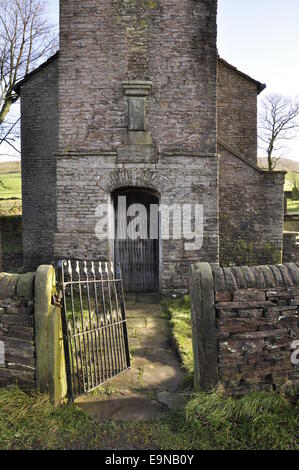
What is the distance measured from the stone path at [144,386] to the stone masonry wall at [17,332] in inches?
28.6

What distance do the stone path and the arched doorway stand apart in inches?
103

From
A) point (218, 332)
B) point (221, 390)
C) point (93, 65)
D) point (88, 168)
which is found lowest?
point (221, 390)

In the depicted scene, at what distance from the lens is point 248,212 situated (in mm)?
9312

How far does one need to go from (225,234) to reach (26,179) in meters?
6.20

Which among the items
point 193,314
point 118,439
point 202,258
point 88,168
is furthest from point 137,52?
point 118,439

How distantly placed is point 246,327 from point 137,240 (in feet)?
17.2

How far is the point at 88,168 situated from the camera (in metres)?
7.74

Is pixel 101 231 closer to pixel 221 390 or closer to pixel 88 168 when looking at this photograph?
pixel 88 168

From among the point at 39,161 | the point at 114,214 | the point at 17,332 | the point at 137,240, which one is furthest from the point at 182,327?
the point at 39,161

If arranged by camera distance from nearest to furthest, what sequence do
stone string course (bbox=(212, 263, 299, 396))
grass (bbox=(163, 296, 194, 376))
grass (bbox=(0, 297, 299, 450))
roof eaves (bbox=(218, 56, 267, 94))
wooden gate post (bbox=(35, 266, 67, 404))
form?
grass (bbox=(0, 297, 299, 450)) → wooden gate post (bbox=(35, 266, 67, 404)) → stone string course (bbox=(212, 263, 299, 396)) → grass (bbox=(163, 296, 194, 376)) → roof eaves (bbox=(218, 56, 267, 94))

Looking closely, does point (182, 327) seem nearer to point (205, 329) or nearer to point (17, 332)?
point (205, 329)

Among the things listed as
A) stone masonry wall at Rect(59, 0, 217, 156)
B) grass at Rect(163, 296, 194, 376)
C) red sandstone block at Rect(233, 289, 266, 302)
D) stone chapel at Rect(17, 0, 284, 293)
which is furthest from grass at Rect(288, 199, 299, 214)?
red sandstone block at Rect(233, 289, 266, 302)

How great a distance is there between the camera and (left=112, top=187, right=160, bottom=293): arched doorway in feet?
27.8

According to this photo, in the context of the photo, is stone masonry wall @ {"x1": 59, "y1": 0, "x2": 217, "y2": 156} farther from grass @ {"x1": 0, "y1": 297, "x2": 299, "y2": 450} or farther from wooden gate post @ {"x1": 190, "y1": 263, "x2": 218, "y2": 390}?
grass @ {"x1": 0, "y1": 297, "x2": 299, "y2": 450}
